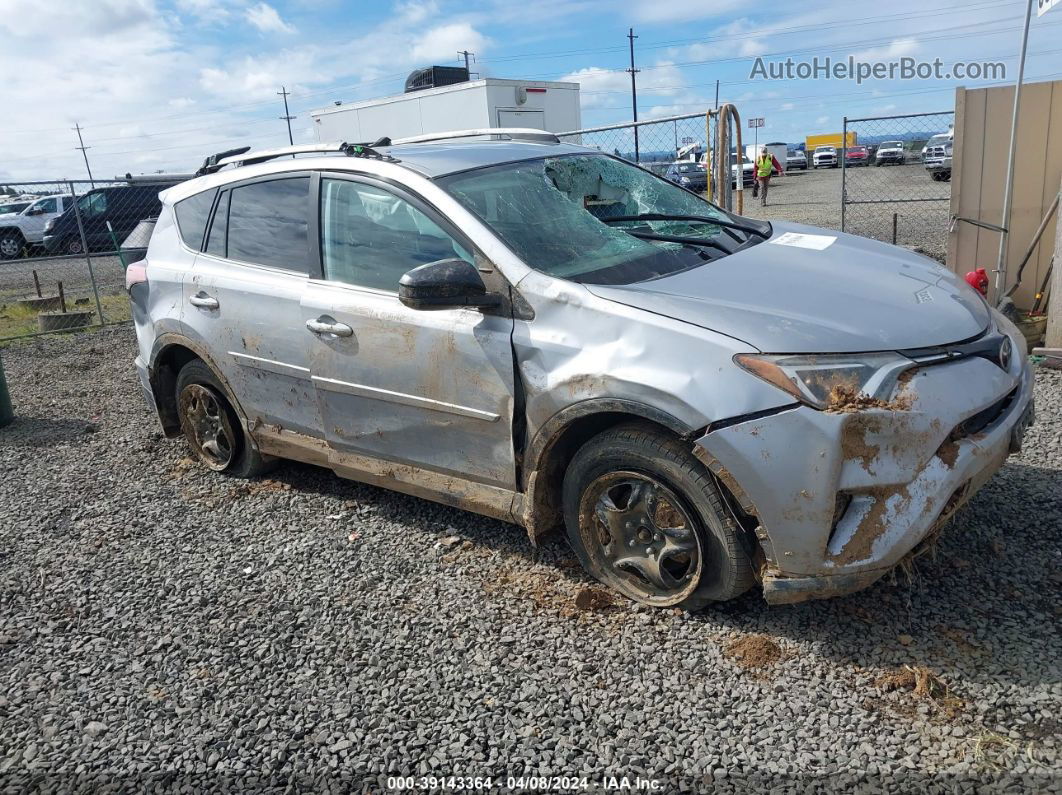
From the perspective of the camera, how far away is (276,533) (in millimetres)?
4320

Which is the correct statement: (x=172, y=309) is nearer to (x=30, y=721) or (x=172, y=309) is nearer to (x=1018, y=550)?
(x=30, y=721)

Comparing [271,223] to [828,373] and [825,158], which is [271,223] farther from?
[825,158]

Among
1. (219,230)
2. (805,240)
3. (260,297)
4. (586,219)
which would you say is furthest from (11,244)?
(805,240)

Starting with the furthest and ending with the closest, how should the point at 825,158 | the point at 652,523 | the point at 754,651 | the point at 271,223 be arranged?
the point at 825,158
the point at 271,223
the point at 652,523
the point at 754,651

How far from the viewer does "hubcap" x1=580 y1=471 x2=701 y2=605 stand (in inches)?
121

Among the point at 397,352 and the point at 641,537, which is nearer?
the point at 641,537

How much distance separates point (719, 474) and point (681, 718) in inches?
31.9

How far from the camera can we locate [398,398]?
368 centimetres

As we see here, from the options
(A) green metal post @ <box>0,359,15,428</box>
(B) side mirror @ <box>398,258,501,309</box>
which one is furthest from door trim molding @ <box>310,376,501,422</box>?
(A) green metal post @ <box>0,359,15,428</box>

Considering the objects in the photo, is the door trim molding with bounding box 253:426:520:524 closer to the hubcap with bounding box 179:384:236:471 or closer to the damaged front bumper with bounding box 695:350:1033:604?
the hubcap with bounding box 179:384:236:471

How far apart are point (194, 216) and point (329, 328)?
155 cm

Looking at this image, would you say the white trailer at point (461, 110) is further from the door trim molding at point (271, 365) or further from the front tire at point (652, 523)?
the front tire at point (652, 523)

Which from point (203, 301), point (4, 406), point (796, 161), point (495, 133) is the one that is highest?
point (495, 133)

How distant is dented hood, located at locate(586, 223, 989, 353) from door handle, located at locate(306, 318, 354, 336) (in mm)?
1235
